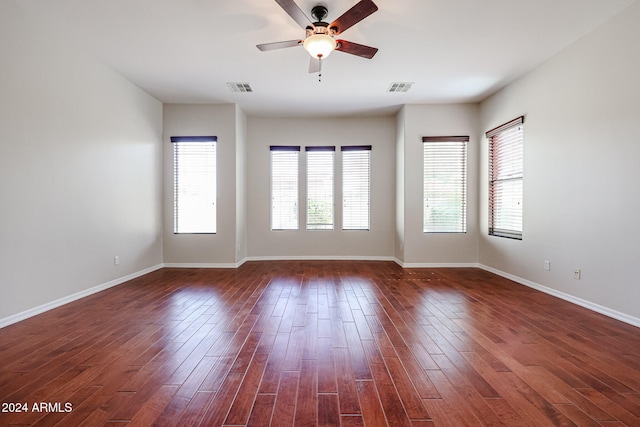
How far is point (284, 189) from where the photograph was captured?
624 centimetres

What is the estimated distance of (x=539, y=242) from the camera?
403cm

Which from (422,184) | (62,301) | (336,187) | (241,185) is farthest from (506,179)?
(62,301)

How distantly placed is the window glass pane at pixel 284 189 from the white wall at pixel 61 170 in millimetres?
2381

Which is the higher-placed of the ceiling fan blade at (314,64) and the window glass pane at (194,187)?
the ceiling fan blade at (314,64)

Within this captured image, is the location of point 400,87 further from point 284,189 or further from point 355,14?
point 284,189

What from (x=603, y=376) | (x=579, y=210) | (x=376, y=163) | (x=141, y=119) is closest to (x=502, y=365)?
(x=603, y=376)

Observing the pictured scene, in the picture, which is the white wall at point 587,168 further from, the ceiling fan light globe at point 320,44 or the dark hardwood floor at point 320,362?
the ceiling fan light globe at point 320,44

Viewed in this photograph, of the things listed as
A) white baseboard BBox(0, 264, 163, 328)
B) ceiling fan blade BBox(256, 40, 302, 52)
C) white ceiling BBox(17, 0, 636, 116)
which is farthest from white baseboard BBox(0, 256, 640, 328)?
ceiling fan blade BBox(256, 40, 302, 52)

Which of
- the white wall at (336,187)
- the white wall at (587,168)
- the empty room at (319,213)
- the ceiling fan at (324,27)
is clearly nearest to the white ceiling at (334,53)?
the empty room at (319,213)

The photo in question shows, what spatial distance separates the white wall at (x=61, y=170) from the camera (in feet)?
9.25

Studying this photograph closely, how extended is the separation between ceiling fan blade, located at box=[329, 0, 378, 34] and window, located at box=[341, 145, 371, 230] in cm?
354

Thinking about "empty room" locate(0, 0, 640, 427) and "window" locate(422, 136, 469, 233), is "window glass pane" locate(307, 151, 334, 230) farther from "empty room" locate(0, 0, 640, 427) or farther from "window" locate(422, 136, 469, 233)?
"window" locate(422, 136, 469, 233)

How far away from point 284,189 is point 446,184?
10.4 feet

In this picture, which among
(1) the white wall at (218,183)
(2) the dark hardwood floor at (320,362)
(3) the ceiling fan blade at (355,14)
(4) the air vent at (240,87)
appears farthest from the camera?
(1) the white wall at (218,183)
